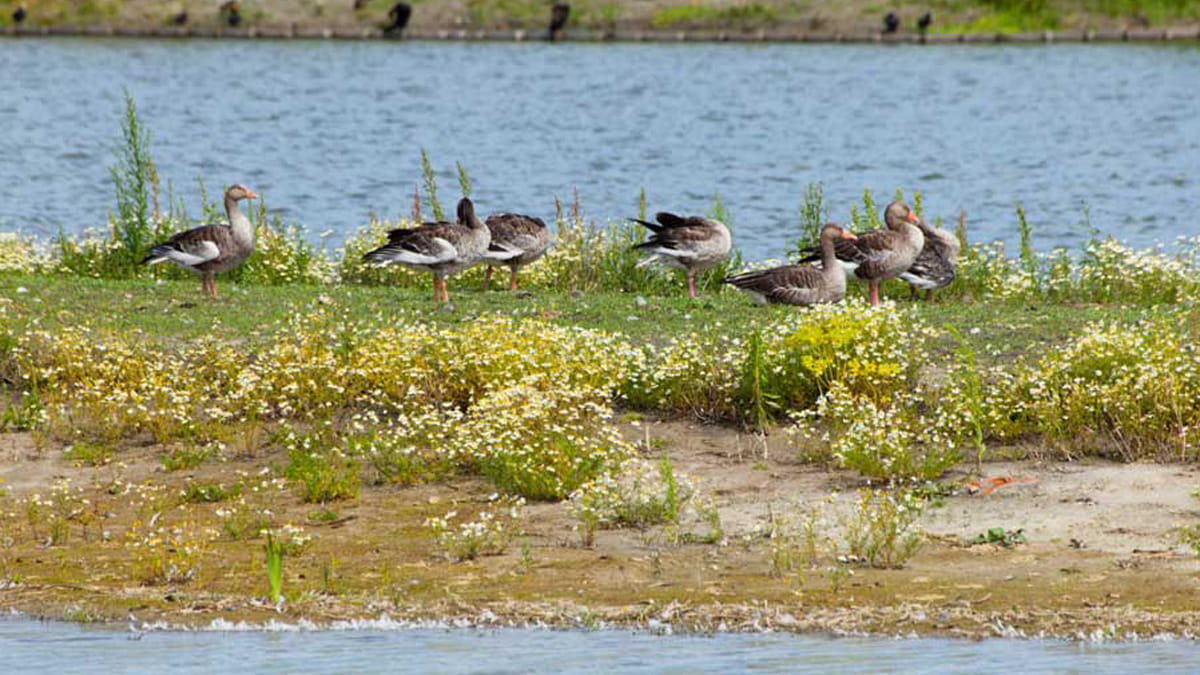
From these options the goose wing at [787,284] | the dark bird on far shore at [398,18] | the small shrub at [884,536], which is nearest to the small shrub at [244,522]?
the small shrub at [884,536]

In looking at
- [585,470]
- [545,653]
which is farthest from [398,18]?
[545,653]

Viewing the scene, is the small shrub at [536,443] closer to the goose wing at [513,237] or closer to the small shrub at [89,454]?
the small shrub at [89,454]

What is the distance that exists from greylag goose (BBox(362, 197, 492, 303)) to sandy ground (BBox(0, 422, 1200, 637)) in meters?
5.90

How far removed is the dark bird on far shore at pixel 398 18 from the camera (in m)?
75.7

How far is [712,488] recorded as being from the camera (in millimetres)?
13227

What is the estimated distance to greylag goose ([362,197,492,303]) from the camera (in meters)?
19.1

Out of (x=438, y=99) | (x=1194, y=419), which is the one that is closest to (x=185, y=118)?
(x=438, y=99)

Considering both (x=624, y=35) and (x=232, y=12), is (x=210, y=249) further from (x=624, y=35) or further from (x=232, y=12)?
(x=232, y=12)

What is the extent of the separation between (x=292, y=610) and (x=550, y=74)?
55753 millimetres

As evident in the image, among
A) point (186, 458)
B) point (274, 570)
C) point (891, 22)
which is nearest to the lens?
point (274, 570)

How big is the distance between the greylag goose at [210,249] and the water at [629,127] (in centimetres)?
1056

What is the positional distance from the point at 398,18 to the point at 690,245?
5850 cm

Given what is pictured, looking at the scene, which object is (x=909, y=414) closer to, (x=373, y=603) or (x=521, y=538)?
(x=521, y=538)

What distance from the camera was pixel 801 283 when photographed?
18328mm
